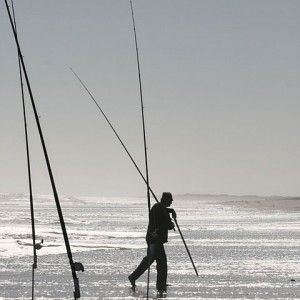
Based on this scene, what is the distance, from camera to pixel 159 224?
46.1 ft

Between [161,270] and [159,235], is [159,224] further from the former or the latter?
[161,270]

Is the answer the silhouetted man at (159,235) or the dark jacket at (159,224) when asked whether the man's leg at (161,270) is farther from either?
the dark jacket at (159,224)

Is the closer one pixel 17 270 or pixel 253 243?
pixel 17 270

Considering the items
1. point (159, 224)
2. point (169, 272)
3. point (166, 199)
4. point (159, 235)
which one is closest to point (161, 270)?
point (159, 235)

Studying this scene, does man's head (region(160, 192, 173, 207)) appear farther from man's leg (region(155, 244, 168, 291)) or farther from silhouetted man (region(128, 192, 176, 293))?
man's leg (region(155, 244, 168, 291))

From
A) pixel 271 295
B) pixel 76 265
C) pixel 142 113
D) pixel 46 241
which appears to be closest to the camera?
pixel 76 265

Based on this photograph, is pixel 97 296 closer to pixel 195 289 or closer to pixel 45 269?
pixel 195 289

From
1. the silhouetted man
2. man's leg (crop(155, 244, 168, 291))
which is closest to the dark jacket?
the silhouetted man

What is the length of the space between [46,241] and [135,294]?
14821mm

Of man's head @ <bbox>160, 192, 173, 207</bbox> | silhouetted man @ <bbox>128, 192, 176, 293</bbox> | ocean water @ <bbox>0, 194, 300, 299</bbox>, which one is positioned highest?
man's head @ <bbox>160, 192, 173, 207</bbox>

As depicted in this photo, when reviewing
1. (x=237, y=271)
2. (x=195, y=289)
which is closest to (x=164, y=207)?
(x=195, y=289)

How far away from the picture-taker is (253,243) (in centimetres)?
2892

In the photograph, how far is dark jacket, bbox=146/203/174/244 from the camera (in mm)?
13930

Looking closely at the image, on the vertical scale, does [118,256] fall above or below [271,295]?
below
